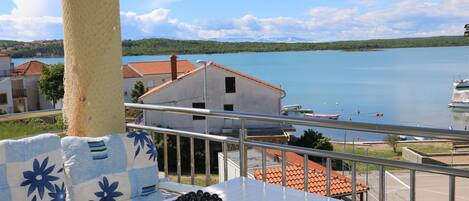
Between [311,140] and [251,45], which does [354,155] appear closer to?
[311,140]

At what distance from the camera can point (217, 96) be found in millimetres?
23141

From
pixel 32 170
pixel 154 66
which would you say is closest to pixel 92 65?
pixel 32 170

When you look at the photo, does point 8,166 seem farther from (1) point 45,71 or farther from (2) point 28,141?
(1) point 45,71

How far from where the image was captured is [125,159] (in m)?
2.37

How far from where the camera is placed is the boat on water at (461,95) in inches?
1535

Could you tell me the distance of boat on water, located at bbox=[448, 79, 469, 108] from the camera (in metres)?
39.0

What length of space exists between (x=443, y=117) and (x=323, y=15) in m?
14.1

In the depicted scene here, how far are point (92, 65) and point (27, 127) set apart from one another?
1248mm

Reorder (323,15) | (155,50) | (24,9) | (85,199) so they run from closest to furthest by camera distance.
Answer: (85,199) → (24,9) → (155,50) → (323,15)

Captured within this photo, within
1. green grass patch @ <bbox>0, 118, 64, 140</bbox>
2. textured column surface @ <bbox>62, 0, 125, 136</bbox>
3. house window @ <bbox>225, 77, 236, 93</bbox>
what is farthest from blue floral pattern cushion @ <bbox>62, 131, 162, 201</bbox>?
house window @ <bbox>225, 77, 236, 93</bbox>

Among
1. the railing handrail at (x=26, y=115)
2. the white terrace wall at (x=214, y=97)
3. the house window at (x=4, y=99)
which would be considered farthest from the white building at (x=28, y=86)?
the railing handrail at (x=26, y=115)

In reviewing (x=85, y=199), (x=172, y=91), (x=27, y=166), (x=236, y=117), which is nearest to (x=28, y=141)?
(x=27, y=166)

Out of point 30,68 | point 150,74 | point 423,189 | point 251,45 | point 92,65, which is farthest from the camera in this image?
point 251,45

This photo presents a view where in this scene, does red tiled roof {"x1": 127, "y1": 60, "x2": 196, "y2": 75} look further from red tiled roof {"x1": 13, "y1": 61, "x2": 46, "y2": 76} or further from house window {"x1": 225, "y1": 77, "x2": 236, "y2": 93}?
house window {"x1": 225, "y1": 77, "x2": 236, "y2": 93}
